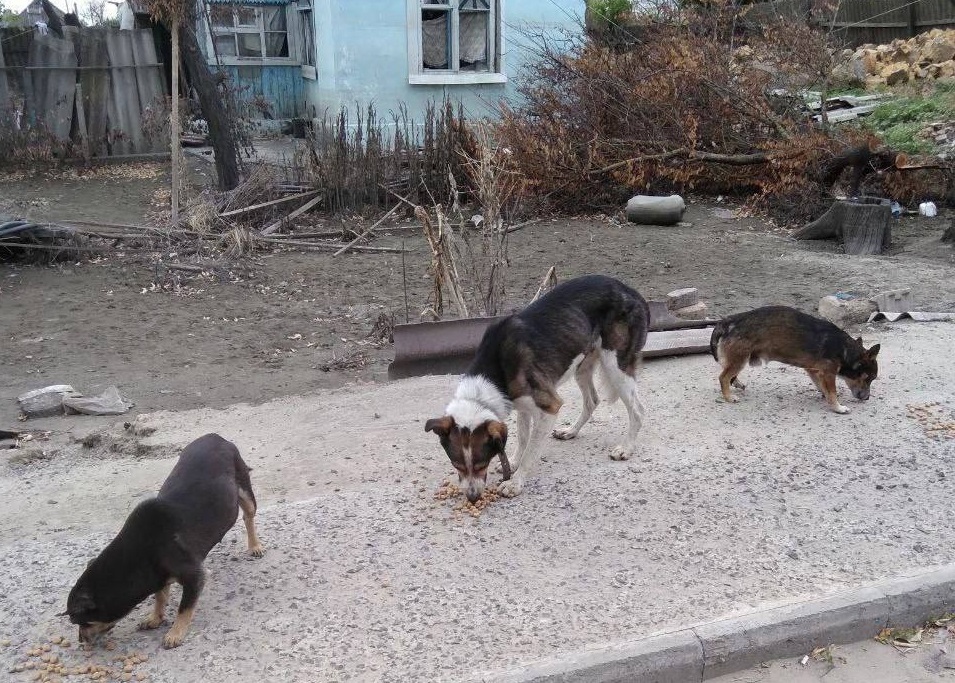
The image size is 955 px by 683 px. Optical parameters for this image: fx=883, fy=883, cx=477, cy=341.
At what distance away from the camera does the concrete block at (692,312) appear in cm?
897

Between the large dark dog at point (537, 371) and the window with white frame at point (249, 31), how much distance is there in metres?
18.8

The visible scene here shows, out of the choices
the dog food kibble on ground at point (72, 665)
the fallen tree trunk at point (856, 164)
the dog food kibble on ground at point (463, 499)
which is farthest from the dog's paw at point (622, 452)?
the fallen tree trunk at point (856, 164)

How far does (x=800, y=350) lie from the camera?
6562 mm

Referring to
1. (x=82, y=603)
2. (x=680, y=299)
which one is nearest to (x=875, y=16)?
(x=680, y=299)

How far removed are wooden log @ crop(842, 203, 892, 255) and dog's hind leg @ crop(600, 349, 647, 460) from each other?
797 centimetres

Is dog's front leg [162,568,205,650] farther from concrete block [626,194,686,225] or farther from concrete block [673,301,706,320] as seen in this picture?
concrete block [626,194,686,225]

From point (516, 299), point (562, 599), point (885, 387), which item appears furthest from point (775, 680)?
point (516, 299)

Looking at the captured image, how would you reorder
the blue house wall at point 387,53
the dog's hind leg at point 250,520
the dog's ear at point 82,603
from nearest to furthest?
1. the dog's ear at point 82,603
2. the dog's hind leg at point 250,520
3. the blue house wall at point 387,53

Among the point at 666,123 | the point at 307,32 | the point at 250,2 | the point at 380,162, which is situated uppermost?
the point at 250,2

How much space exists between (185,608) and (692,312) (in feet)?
20.7

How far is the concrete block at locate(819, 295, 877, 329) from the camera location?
859 centimetres

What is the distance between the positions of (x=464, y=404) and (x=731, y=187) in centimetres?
1277

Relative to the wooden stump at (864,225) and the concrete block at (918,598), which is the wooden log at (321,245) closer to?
the wooden stump at (864,225)

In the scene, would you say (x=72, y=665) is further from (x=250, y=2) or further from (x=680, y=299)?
(x=250, y=2)
